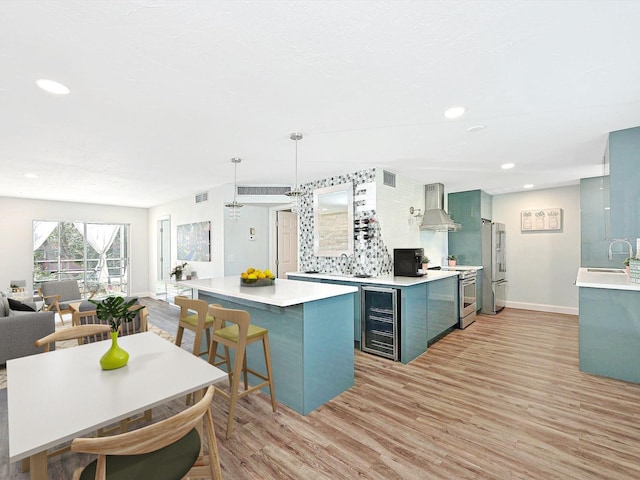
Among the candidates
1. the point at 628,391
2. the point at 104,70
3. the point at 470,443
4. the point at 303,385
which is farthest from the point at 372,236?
the point at 104,70

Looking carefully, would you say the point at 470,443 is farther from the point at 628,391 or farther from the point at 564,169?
the point at 564,169

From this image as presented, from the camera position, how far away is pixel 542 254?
20.5 feet

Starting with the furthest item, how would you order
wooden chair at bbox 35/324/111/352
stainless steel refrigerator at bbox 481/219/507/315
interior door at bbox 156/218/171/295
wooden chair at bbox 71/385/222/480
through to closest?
interior door at bbox 156/218/171/295 < stainless steel refrigerator at bbox 481/219/507/315 < wooden chair at bbox 35/324/111/352 < wooden chair at bbox 71/385/222/480

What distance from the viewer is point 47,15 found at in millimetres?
1460

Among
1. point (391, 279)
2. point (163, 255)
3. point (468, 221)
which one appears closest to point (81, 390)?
point (391, 279)

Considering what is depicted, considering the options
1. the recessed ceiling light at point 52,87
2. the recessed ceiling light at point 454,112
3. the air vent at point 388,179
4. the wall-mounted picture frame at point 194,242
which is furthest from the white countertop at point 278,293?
the wall-mounted picture frame at point 194,242

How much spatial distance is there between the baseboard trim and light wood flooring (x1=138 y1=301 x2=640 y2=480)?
3082 mm

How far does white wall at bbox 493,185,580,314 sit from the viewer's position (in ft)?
→ 19.5

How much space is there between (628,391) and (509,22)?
3478 millimetres

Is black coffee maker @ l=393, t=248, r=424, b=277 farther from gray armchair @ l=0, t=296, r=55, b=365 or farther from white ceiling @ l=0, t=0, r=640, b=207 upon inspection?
gray armchair @ l=0, t=296, r=55, b=365

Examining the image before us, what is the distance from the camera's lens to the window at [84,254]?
7.17m

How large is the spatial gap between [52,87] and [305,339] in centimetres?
262

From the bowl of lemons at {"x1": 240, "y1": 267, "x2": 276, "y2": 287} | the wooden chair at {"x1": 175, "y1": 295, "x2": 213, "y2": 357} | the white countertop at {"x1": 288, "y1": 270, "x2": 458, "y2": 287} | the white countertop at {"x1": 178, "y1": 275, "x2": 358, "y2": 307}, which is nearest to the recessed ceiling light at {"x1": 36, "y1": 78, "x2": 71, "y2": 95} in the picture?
the wooden chair at {"x1": 175, "y1": 295, "x2": 213, "y2": 357}

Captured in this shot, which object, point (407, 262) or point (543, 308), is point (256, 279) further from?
point (543, 308)
